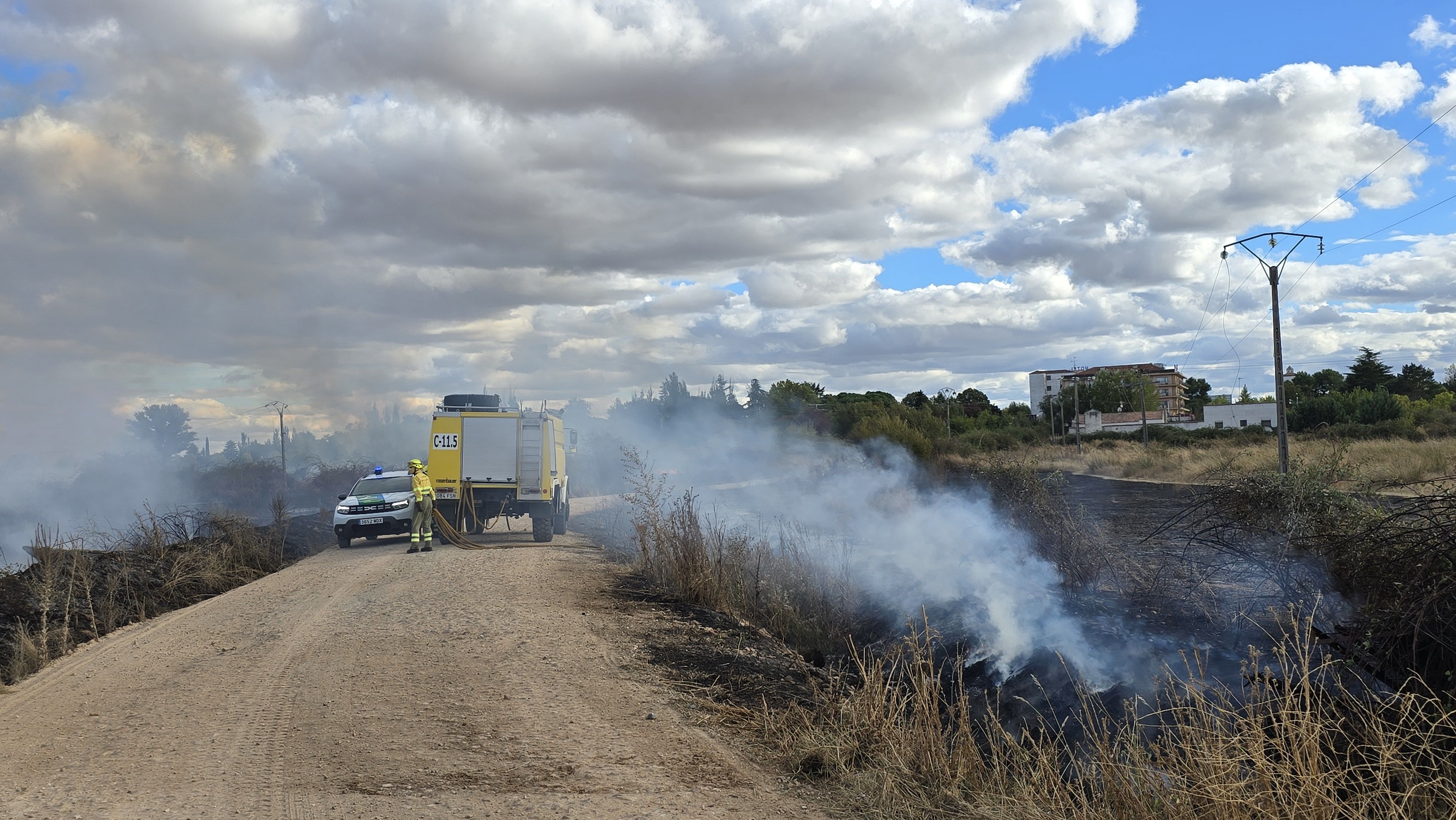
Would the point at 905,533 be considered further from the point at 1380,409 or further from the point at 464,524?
the point at 1380,409

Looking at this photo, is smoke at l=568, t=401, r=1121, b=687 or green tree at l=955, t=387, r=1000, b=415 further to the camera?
green tree at l=955, t=387, r=1000, b=415

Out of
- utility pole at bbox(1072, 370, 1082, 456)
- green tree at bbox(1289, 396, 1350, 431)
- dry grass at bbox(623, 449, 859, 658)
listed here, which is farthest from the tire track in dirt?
green tree at bbox(1289, 396, 1350, 431)

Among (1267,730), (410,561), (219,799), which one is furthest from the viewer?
(410,561)

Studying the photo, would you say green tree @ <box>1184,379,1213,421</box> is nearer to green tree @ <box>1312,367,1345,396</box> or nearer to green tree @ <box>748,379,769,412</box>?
green tree @ <box>1312,367,1345,396</box>

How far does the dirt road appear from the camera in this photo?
520 cm

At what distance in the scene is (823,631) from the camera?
482 inches

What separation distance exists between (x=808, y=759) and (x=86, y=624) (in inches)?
341

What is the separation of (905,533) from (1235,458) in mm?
16652

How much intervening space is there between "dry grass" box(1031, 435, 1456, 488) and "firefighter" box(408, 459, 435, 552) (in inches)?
425

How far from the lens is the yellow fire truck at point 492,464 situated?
19859mm

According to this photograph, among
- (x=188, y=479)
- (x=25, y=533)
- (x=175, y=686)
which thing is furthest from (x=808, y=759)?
(x=188, y=479)

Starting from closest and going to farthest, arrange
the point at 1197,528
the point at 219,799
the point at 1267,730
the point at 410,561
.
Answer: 1. the point at 219,799
2. the point at 1267,730
3. the point at 1197,528
4. the point at 410,561

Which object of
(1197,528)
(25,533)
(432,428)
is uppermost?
(432,428)

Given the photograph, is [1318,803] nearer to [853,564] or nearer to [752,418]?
[853,564]
